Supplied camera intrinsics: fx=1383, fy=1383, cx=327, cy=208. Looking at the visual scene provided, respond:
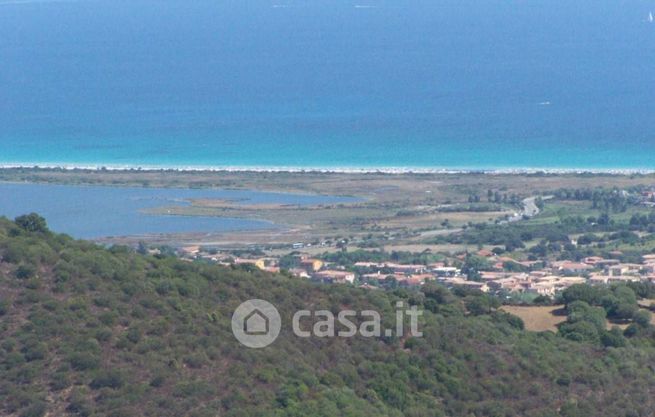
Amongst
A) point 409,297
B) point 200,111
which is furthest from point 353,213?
point 200,111

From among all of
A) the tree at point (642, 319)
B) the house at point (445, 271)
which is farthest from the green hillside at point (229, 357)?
the house at point (445, 271)

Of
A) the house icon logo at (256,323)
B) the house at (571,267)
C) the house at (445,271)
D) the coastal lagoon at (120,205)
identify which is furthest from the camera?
the coastal lagoon at (120,205)

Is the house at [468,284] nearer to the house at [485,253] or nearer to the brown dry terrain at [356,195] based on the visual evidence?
the house at [485,253]

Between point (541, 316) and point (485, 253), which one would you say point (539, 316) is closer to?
point (541, 316)

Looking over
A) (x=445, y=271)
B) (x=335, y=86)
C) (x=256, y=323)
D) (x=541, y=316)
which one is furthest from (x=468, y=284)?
(x=335, y=86)

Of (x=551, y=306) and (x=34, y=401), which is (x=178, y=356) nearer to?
(x=34, y=401)
